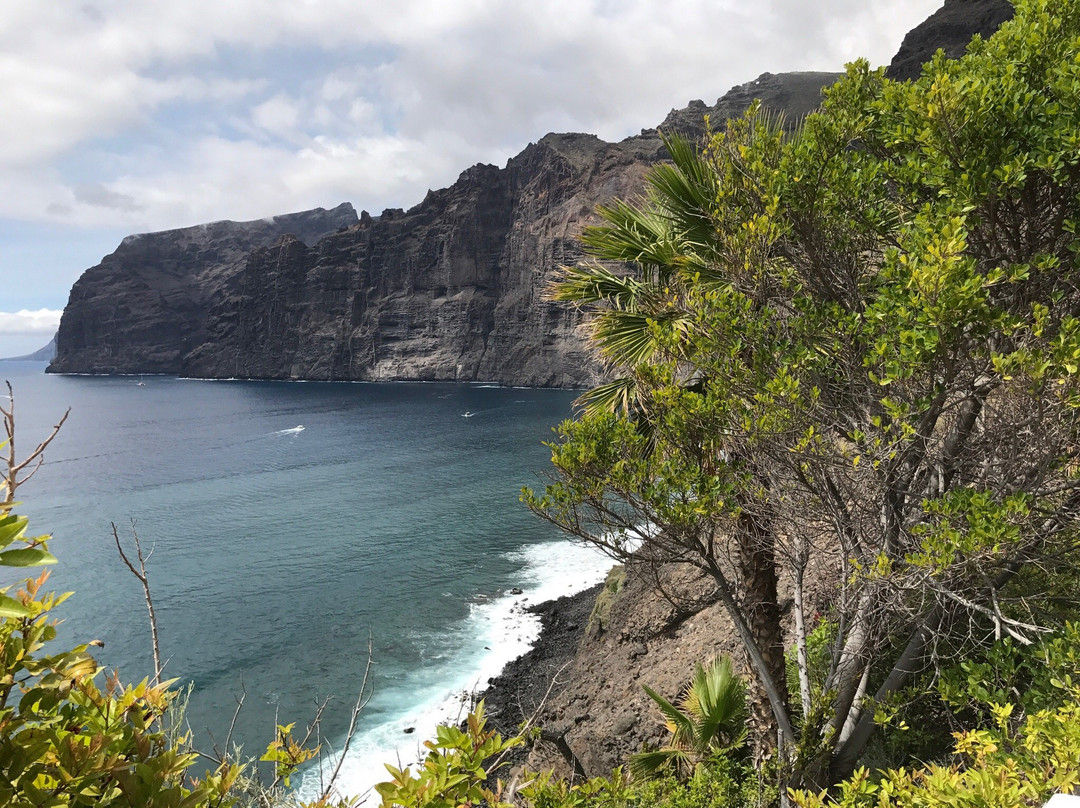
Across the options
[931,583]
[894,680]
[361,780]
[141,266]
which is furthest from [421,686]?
[141,266]

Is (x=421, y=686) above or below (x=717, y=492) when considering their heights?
below

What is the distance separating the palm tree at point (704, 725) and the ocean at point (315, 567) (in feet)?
11.0

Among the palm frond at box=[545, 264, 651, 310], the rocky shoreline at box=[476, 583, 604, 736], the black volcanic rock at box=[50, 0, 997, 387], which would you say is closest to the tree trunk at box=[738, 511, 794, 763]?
the palm frond at box=[545, 264, 651, 310]

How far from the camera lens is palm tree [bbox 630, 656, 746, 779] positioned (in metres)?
7.76

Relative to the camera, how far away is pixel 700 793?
21.8ft

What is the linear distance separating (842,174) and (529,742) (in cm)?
1564

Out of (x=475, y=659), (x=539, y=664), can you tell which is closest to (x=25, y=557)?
(x=539, y=664)

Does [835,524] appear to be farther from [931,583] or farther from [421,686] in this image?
[421,686]

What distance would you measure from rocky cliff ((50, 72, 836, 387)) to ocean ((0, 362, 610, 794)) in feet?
203

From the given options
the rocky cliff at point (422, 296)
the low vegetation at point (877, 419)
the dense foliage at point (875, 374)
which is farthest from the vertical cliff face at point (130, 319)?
the dense foliage at point (875, 374)

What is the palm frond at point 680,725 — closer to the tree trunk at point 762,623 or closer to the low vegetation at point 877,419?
the low vegetation at point 877,419

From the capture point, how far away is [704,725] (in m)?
7.76

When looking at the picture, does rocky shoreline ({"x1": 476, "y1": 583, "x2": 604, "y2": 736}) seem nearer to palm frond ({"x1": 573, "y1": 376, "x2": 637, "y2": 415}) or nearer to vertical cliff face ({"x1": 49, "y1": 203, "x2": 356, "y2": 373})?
palm frond ({"x1": 573, "y1": 376, "x2": 637, "y2": 415})

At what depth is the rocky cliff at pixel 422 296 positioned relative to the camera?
11756cm
